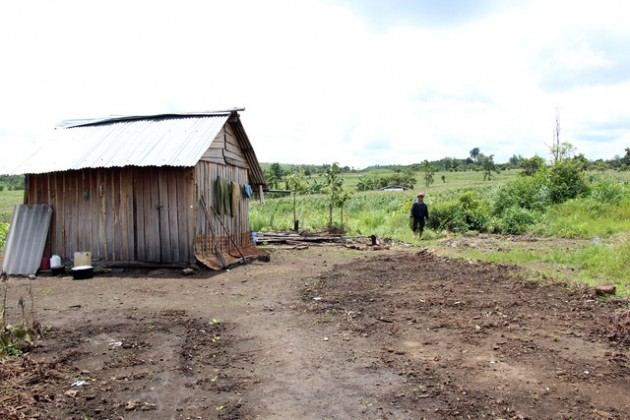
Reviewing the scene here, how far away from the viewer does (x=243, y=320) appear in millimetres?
6992

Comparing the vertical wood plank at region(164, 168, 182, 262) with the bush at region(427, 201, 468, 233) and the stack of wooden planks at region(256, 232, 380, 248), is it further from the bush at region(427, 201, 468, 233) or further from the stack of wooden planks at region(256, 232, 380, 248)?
the bush at region(427, 201, 468, 233)

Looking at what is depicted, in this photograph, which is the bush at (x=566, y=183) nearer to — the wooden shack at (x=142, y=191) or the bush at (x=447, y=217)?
the bush at (x=447, y=217)

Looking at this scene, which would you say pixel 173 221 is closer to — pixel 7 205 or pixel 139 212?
pixel 139 212

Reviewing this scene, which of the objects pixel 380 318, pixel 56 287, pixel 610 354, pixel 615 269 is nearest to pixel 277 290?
pixel 380 318

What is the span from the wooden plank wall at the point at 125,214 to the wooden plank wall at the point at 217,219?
16.3 inches

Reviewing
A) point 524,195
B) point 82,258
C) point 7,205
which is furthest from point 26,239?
point 7,205

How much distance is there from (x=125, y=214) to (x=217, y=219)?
2.39 metres

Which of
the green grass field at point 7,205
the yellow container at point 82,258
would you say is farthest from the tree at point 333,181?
the green grass field at point 7,205

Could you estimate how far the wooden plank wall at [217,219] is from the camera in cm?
1218

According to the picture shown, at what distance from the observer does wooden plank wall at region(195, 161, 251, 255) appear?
12.2m

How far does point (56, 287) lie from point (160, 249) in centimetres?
252

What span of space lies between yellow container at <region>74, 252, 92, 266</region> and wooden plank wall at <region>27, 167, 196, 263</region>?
0.43 m

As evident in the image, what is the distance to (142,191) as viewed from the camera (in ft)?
39.3

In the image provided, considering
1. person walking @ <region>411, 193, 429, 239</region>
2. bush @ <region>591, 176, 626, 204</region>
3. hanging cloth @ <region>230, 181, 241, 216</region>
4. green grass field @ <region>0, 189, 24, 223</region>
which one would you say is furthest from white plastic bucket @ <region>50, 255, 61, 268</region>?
bush @ <region>591, 176, 626, 204</region>
